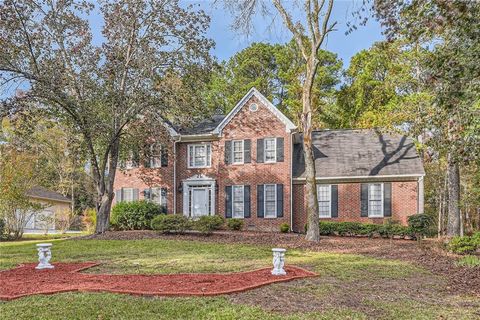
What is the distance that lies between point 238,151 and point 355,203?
6.69 metres

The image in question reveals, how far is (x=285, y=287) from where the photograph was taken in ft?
27.2

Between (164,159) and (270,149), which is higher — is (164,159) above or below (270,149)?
below

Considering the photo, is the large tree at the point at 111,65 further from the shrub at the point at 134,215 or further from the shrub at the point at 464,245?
the shrub at the point at 464,245

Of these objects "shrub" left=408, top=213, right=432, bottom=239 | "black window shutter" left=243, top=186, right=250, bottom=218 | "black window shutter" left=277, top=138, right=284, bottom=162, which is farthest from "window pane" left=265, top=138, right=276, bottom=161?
"shrub" left=408, top=213, right=432, bottom=239

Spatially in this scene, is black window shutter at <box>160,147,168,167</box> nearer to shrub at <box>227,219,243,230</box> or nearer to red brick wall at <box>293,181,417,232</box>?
shrub at <box>227,219,243,230</box>

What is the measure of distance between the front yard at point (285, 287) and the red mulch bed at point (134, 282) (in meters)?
0.31

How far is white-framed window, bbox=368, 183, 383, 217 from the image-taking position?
21156mm

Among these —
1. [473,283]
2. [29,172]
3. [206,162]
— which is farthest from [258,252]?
[29,172]

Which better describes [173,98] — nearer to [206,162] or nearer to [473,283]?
[206,162]

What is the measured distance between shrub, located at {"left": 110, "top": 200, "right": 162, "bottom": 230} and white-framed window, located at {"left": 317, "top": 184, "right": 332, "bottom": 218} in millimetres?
8886

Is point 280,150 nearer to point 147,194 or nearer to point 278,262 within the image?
point 147,194

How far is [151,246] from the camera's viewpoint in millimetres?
15531

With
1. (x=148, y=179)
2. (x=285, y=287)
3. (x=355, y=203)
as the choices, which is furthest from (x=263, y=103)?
(x=285, y=287)

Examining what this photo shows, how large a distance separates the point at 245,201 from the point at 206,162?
3.22m
